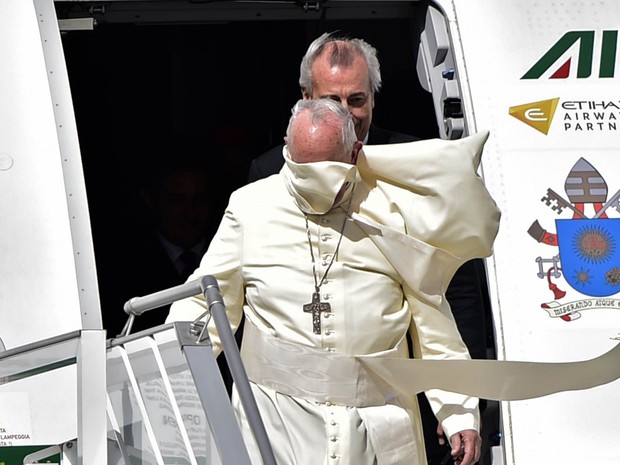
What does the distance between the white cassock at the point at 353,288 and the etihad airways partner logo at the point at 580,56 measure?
1.14 m

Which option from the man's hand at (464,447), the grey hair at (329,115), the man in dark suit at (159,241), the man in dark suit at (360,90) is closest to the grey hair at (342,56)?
the man in dark suit at (360,90)

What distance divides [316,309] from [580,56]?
183 cm

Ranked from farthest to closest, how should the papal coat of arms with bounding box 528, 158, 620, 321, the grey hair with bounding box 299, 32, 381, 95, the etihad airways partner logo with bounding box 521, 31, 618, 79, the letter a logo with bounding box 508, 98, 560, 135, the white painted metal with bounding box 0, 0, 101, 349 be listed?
the etihad airways partner logo with bounding box 521, 31, 618, 79
the letter a logo with bounding box 508, 98, 560, 135
the papal coat of arms with bounding box 528, 158, 620, 321
the grey hair with bounding box 299, 32, 381, 95
the white painted metal with bounding box 0, 0, 101, 349

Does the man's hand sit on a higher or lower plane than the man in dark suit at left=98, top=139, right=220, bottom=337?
lower

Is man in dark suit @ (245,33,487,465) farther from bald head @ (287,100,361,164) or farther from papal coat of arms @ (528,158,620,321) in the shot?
bald head @ (287,100,361,164)

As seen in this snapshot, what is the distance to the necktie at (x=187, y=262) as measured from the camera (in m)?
5.88

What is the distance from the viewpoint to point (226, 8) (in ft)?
16.5

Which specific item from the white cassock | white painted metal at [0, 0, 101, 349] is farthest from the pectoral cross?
white painted metal at [0, 0, 101, 349]

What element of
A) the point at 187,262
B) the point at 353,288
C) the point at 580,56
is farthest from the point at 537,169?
the point at 187,262

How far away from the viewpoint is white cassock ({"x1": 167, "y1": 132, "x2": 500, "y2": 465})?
11.9 ft

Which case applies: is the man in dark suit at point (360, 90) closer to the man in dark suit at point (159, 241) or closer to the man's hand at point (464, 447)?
the man's hand at point (464, 447)

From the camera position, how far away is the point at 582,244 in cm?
462

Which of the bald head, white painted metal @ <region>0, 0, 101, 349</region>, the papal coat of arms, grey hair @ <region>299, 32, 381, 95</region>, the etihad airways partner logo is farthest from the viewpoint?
the etihad airways partner logo

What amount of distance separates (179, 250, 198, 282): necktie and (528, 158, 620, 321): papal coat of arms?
1876 mm
